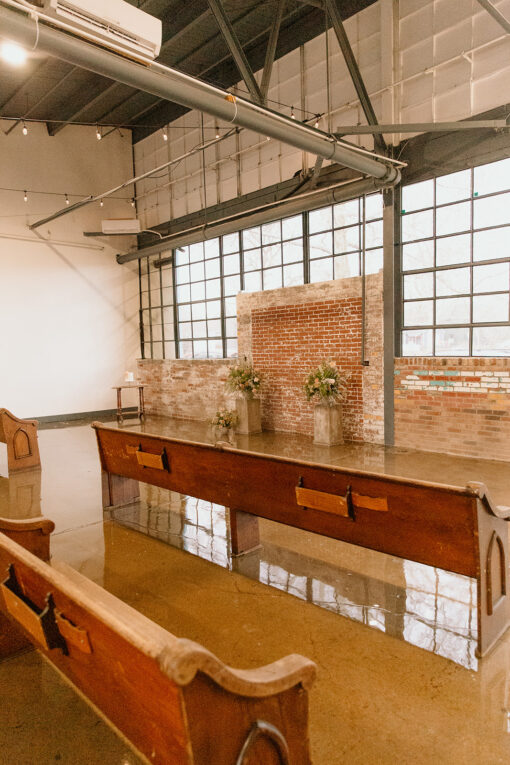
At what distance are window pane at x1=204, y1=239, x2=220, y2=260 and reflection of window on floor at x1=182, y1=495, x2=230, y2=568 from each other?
6.27 meters

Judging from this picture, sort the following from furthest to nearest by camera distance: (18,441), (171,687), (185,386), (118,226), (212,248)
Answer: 1. (118,226)
2. (185,386)
3. (212,248)
4. (18,441)
5. (171,687)

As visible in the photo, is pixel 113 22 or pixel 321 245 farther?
pixel 321 245

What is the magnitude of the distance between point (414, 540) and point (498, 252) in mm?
4581

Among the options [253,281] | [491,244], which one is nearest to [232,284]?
[253,281]

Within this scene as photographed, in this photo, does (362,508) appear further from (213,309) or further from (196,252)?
(196,252)

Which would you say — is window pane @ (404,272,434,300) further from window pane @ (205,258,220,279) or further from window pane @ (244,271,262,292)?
window pane @ (205,258,220,279)

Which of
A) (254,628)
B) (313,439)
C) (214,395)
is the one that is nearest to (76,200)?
(214,395)

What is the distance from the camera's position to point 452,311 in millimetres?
6332

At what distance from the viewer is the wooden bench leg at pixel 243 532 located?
3.39m

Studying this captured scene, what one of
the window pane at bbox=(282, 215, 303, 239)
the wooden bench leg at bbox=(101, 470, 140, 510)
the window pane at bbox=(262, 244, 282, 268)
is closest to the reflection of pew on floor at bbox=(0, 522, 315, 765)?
the wooden bench leg at bbox=(101, 470, 140, 510)

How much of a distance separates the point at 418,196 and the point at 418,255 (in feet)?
2.48

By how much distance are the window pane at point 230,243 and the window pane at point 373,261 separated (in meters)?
3.01

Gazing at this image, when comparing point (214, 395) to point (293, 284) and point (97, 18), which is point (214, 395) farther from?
point (97, 18)

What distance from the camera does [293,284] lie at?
27.6 ft
